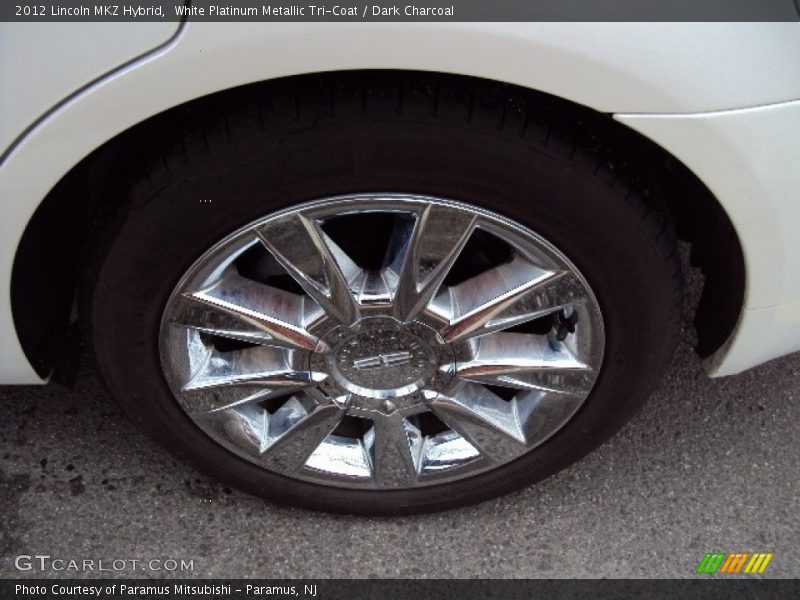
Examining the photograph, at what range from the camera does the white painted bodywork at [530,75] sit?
1262 millimetres

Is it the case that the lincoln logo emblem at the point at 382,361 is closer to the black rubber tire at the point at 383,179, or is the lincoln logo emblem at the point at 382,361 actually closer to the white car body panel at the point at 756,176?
the black rubber tire at the point at 383,179

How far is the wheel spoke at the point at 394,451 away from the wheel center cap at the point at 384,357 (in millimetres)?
83

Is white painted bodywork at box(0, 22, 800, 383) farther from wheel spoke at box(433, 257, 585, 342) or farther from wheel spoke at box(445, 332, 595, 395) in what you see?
wheel spoke at box(445, 332, 595, 395)

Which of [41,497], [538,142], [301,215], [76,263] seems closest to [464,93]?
[538,142]

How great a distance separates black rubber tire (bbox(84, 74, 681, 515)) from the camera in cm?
141

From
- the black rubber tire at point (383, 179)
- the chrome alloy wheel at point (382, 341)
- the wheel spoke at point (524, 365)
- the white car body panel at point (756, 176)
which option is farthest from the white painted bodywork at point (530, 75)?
the wheel spoke at point (524, 365)

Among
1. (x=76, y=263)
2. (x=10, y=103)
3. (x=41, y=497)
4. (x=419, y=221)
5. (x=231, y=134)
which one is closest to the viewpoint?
(x=10, y=103)

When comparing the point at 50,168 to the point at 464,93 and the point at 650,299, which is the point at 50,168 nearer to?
the point at 464,93

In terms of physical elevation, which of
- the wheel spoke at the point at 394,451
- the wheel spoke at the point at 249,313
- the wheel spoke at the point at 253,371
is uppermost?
the wheel spoke at the point at 249,313

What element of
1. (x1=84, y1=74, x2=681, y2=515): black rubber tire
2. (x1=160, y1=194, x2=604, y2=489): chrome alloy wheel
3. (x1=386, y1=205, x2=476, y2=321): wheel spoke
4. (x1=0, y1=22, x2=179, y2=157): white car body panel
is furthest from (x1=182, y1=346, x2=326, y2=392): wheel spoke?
(x1=0, y1=22, x2=179, y2=157): white car body panel

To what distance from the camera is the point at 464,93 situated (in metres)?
1.41

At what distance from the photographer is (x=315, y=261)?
5.21 ft

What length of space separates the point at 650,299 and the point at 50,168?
3.48ft

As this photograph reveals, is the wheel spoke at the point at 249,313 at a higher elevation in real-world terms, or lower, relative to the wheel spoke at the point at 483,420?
higher
